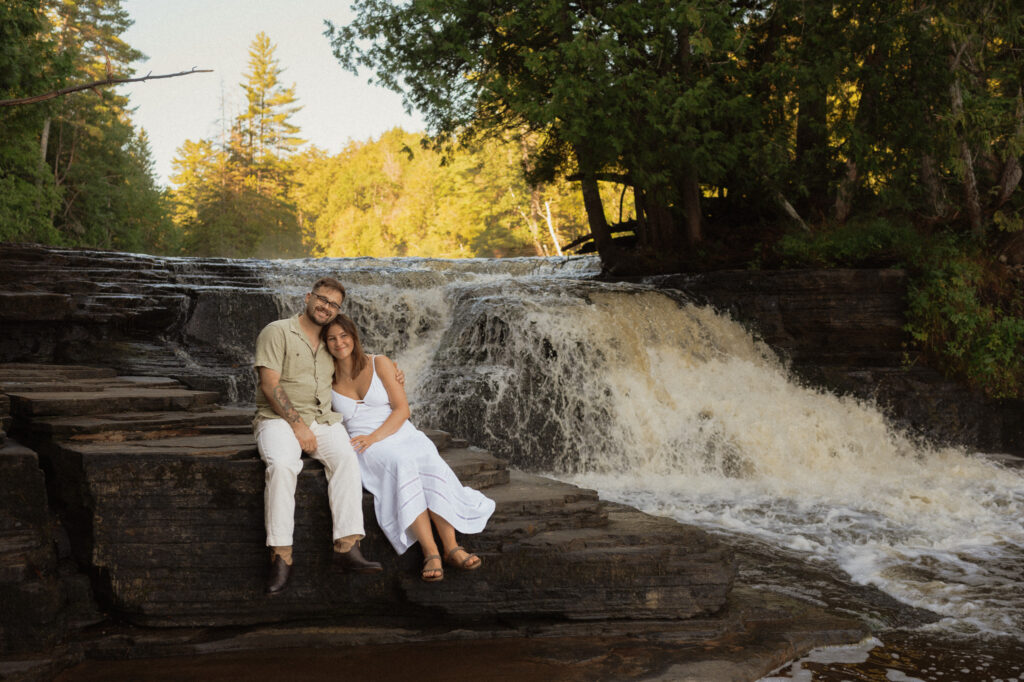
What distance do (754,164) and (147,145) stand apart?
36.3 meters

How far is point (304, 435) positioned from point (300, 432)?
3 centimetres

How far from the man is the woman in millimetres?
109

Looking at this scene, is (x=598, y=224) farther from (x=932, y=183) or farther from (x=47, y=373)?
(x=47, y=373)

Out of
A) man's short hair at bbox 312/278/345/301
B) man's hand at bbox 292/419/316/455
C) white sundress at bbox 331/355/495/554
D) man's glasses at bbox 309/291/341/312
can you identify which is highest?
man's short hair at bbox 312/278/345/301

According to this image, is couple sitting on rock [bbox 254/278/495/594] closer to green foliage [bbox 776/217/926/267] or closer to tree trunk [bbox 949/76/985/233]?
tree trunk [bbox 949/76/985/233]

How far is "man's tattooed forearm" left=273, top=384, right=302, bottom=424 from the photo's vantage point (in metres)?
4.22

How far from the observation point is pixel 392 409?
4.52 metres

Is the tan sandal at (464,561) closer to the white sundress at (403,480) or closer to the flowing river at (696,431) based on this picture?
the white sundress at (403,480)

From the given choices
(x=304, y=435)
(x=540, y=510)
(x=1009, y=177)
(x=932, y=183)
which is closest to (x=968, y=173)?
(x=1009, y=177)

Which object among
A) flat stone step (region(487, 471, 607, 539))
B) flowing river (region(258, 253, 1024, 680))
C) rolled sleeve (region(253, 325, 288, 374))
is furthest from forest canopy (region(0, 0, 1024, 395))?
rolled sleeve (region(253, 325, 288, 374))

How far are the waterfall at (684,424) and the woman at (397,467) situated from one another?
298 cm

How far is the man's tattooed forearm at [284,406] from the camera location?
4223 millimetres

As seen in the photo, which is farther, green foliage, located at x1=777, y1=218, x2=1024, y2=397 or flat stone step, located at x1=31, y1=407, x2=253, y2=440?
green foliage, located at x1=777, y1=218, x2=1024, y2=397

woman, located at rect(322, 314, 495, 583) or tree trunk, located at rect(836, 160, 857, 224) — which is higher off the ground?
tree trunk, located at rect(836, 160, 857, 224)
